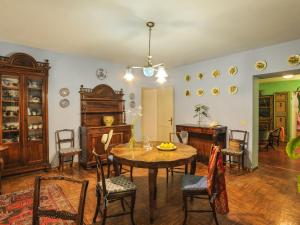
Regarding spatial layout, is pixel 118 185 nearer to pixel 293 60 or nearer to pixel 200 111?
pixel 200 111

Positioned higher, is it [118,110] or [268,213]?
[118,110]

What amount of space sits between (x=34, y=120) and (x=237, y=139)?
4.40 metres

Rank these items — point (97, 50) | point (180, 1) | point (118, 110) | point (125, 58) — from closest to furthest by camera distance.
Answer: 1. point (180, 1)
2. point (97, 50)
3. point (125, 58)
4. point (118, 110)

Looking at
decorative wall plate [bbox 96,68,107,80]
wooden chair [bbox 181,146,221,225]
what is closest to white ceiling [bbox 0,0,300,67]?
decorative wall plate [bbox 96,68,107,80]

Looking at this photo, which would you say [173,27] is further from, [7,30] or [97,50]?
[7,30]

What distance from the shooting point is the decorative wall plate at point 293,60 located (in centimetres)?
344

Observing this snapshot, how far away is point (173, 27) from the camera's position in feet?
9.66

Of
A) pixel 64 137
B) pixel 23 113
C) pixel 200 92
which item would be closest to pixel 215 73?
pixel 200 92

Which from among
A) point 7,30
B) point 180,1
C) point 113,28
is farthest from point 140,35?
point 7,30

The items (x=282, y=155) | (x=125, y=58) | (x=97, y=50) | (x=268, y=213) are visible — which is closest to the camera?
(x=268, y=213)

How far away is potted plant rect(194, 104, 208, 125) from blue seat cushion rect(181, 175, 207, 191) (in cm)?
274

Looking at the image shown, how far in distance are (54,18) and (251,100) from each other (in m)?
3.94

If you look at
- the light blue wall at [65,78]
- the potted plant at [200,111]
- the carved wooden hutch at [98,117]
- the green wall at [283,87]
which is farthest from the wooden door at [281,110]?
the light blue wall at [65,78]

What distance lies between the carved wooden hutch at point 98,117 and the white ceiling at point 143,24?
43.6 inches
